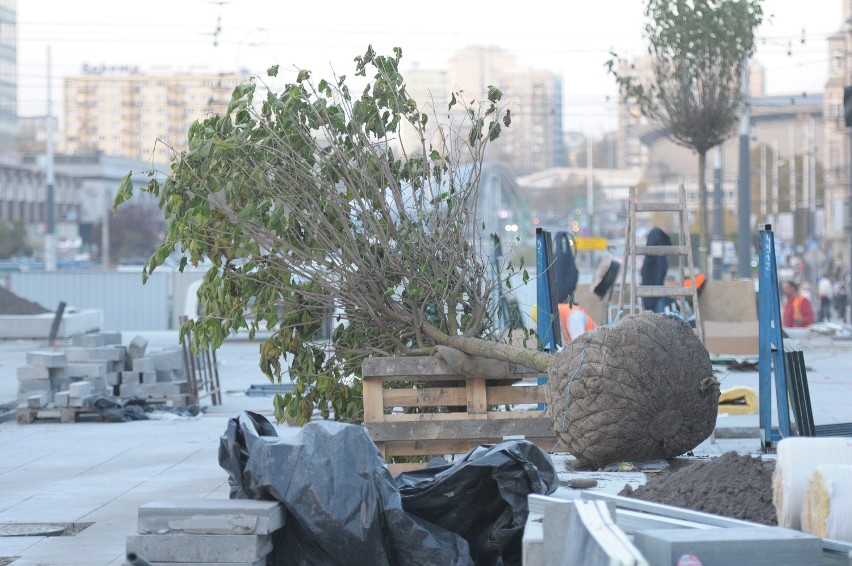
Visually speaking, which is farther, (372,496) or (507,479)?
(507,479)

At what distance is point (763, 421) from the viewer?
8.22m

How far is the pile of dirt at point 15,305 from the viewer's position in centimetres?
3161

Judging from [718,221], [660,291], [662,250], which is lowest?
[660,291]

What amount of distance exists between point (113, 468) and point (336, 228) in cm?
384

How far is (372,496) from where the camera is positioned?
5238 mm

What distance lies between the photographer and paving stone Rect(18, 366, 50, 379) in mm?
14053

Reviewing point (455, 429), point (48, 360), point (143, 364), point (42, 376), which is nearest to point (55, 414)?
point (42, 376)

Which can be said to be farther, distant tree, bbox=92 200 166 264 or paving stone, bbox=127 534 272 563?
distant tree, bbox=92 200 166 264

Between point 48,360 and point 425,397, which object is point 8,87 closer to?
point 48,360

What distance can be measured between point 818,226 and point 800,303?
53.1 m

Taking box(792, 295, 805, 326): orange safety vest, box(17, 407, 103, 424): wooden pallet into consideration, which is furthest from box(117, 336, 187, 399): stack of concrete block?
box(792, 295, 805, 326): orange safety vest

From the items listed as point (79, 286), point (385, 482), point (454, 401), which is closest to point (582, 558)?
point (385, 482)

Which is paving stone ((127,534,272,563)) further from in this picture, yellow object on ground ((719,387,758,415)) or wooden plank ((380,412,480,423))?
yellow object on ground ((719,387,758,415))

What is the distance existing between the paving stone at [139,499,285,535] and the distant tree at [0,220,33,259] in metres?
86.8
